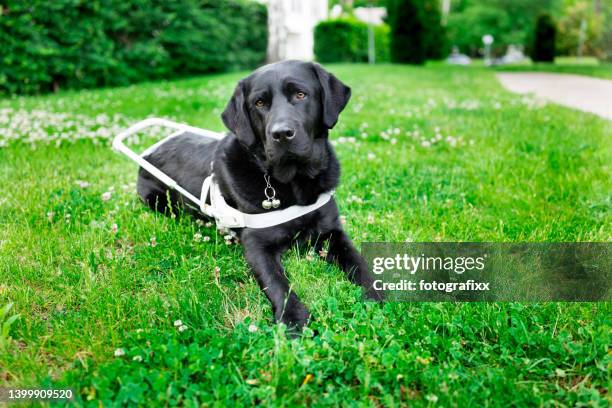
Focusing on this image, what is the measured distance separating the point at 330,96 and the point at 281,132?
53cm

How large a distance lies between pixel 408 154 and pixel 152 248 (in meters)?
3.12

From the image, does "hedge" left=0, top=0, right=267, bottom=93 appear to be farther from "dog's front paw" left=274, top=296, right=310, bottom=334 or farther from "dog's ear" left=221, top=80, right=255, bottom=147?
"dog's front paw" left=274, top=296, right=310, bottom=334

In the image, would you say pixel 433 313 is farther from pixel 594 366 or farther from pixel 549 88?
pixel 549 88

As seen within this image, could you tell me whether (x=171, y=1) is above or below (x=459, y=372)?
above

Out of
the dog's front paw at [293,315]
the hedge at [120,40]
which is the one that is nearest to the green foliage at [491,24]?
the hedge at [120,40]

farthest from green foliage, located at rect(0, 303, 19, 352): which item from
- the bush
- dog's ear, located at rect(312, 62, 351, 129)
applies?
the bush

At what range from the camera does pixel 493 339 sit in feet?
7.60

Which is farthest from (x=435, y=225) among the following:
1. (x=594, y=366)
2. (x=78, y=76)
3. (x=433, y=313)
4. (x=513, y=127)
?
(x=78, y=76)

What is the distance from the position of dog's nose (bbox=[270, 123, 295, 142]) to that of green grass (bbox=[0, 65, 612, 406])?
746mm

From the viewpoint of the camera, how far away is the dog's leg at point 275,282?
8.12 ft

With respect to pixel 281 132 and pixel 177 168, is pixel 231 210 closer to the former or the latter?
pixel 281 132

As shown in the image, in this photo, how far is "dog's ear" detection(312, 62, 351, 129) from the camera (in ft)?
10.3

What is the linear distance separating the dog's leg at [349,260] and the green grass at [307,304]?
8 cm

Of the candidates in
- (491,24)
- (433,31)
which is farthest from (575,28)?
(433,31)
